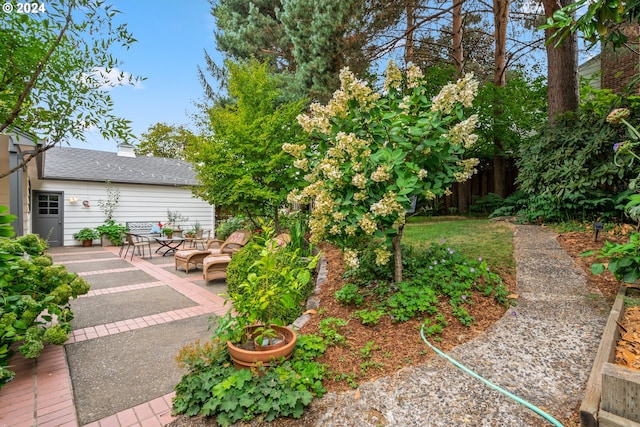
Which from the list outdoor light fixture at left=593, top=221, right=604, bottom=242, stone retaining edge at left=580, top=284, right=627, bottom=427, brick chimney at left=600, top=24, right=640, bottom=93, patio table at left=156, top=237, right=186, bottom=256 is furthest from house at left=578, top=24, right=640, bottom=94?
patio table at left=156, top=237, right=186, bottom=256

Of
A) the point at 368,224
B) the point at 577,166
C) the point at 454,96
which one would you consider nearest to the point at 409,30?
the point at 577,166

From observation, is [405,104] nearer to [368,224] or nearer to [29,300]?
[368,224]

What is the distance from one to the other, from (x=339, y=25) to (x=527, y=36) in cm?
616

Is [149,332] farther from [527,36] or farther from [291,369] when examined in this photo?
[527,36]

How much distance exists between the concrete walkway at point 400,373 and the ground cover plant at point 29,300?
A: 29 cm

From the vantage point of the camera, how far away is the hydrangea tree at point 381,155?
265 cm

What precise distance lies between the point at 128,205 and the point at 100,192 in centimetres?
105

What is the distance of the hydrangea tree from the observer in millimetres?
2652

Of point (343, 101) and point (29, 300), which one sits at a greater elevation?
point (343, 101)

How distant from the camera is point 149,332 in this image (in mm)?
3568

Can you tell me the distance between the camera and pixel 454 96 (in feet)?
8.68

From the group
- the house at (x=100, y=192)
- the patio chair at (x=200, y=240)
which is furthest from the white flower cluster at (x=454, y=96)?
the house at (x=100, y=192)

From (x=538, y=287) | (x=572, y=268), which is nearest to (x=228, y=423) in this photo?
(x=538, y=287)

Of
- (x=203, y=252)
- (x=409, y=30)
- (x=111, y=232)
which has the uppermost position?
(x=409, y=30)
